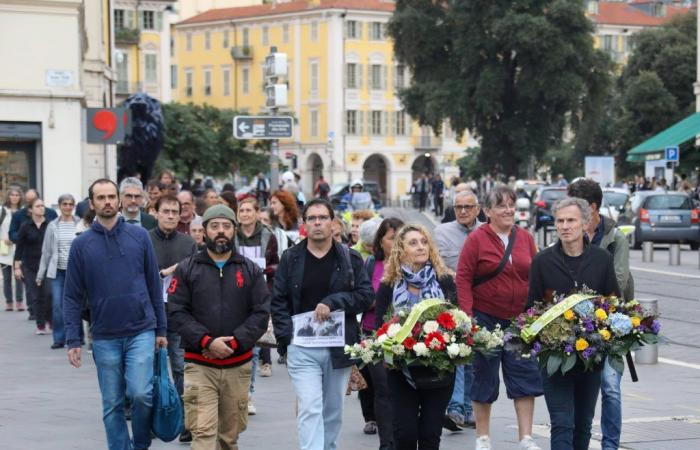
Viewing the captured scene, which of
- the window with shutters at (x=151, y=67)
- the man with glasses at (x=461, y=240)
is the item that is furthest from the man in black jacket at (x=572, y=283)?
the window with shutters at (x=151, y=67)

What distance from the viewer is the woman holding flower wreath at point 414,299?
821 centimetres

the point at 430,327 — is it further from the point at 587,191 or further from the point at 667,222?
the point at 667,222

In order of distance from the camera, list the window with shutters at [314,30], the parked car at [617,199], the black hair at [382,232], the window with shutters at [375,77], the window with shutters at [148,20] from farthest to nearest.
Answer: the window with shutters at [375,77] < the window with shutters at [314,30] < the window with shutters at [148,20] < the parked car at [617,199] < the black hair at [382,232]

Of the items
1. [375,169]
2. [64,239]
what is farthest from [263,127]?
[375,169]

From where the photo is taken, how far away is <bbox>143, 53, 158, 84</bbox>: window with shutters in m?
103

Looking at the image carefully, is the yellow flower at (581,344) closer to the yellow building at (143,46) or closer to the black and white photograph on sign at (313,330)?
the black and white photograph on sign at (313,330)

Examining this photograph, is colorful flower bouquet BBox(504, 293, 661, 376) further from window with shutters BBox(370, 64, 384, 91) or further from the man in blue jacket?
window with shutters BBox(370, 64, 384, 91)

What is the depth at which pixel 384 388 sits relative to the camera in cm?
941

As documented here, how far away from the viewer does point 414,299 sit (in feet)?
28.8

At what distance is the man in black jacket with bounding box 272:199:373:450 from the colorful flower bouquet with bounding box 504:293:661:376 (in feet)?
3.75

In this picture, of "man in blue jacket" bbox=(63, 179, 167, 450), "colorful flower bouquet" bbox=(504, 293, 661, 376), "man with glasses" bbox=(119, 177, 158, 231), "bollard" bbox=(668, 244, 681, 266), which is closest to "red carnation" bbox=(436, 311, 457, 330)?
"colorful flower bouquet" bbox=(504, 293, 661, 376)

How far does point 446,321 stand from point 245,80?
112 meters

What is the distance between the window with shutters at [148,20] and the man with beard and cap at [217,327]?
94.6 m

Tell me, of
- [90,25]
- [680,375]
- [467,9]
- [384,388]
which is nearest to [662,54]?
[467,9]
